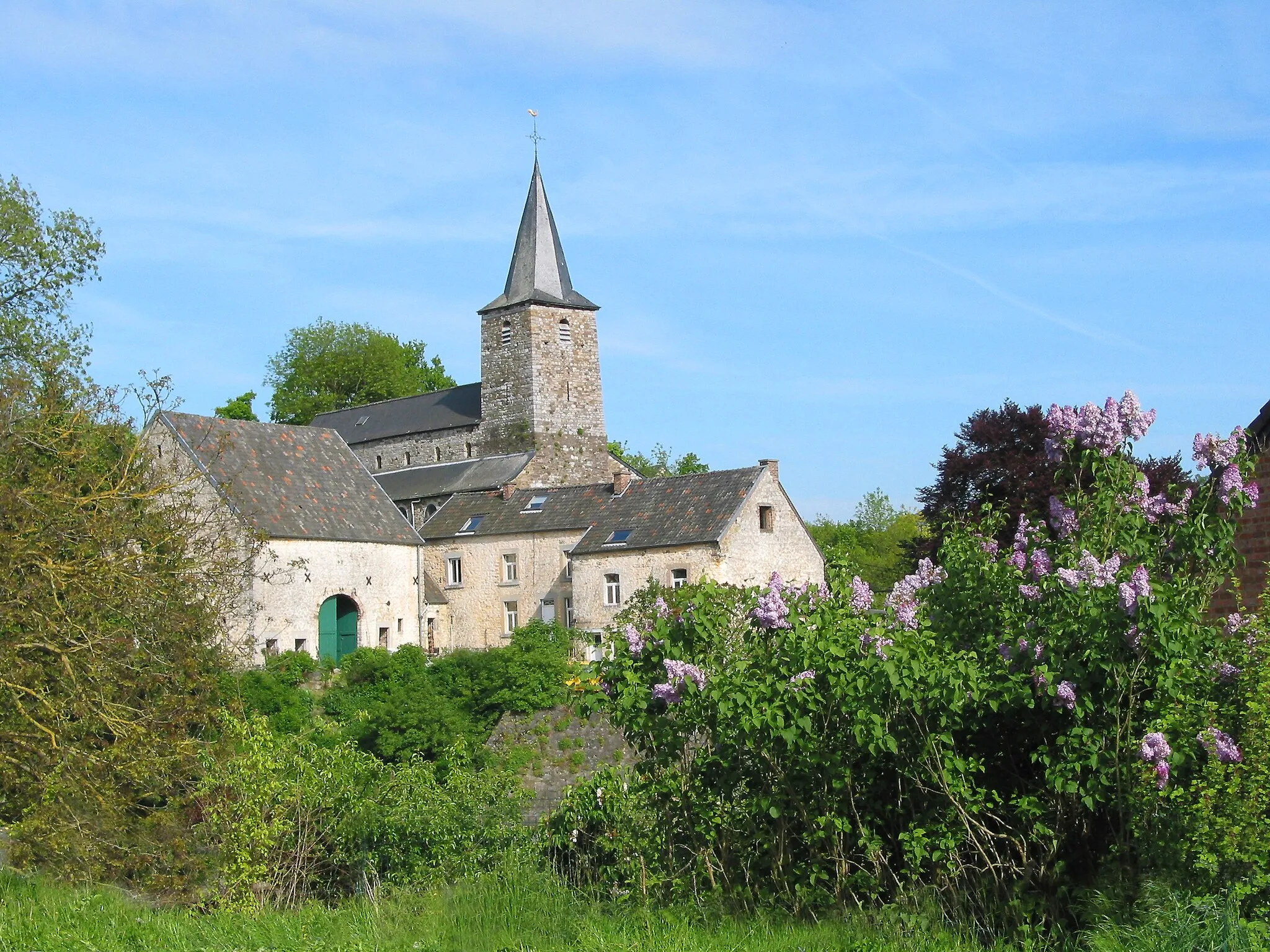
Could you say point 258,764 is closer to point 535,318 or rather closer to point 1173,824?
point 1173,824

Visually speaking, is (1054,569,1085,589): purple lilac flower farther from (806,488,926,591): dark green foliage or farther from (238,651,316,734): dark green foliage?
(806,488,926,591): dark green foliage

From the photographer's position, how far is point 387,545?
4009 centimetres

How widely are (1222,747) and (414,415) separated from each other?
56567 millimetres

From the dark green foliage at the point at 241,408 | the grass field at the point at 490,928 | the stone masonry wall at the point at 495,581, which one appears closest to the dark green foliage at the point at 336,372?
the dark green foliage at the point at 241,408

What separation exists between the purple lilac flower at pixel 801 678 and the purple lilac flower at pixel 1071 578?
1.64 m

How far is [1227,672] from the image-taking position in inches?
298

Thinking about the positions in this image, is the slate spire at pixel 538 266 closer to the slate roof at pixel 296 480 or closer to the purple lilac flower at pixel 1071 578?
the slate roof at pixel 296 480

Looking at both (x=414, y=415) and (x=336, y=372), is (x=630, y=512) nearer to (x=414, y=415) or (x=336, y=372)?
(x=414, y=415)

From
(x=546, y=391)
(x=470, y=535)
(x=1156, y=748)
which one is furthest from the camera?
(x=546, y=391)

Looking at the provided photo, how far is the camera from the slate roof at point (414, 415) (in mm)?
59406

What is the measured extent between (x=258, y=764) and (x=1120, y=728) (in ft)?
26.8

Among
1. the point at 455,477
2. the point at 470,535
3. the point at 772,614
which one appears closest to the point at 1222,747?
the point at 772,614

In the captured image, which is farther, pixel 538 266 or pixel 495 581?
pixel 538 266

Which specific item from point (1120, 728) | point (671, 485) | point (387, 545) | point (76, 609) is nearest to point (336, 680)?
point (387, 545)
